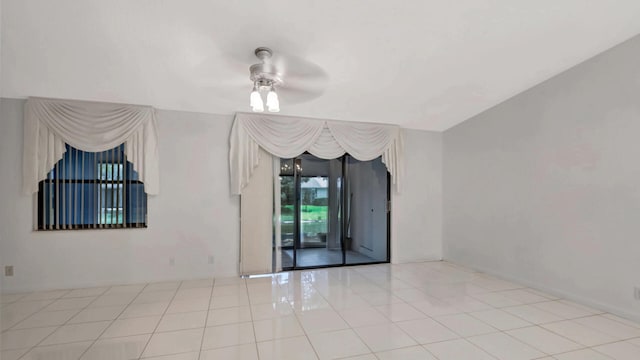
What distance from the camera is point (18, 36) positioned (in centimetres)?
272

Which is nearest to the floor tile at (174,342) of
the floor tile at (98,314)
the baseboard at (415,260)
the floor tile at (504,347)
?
the floor tile at (98,314)

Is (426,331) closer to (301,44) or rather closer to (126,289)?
(301,44)

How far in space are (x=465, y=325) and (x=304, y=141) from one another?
10.4ft

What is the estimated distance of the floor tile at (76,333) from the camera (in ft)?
8.62

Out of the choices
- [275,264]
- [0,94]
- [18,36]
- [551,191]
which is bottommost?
[275,264]

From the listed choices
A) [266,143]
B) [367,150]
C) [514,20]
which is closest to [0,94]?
[266,143]

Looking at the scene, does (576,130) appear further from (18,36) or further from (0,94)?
(0,94)

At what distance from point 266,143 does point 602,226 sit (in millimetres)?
4232

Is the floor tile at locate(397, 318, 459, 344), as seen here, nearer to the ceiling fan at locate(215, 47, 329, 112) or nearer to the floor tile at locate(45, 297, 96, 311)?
the ceiling fan at locate(215, 47, 329, 112)

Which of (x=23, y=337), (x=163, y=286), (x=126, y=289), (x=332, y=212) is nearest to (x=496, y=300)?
(x=332, y=212)

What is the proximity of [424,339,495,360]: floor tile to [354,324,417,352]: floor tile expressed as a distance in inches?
7.5

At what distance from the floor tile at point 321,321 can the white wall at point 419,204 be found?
8.24 ft

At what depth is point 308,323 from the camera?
117 inches

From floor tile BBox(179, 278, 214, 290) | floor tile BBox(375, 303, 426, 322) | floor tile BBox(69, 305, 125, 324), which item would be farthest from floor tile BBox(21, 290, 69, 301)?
floor tile BBox(375, 303, 426, 322)
